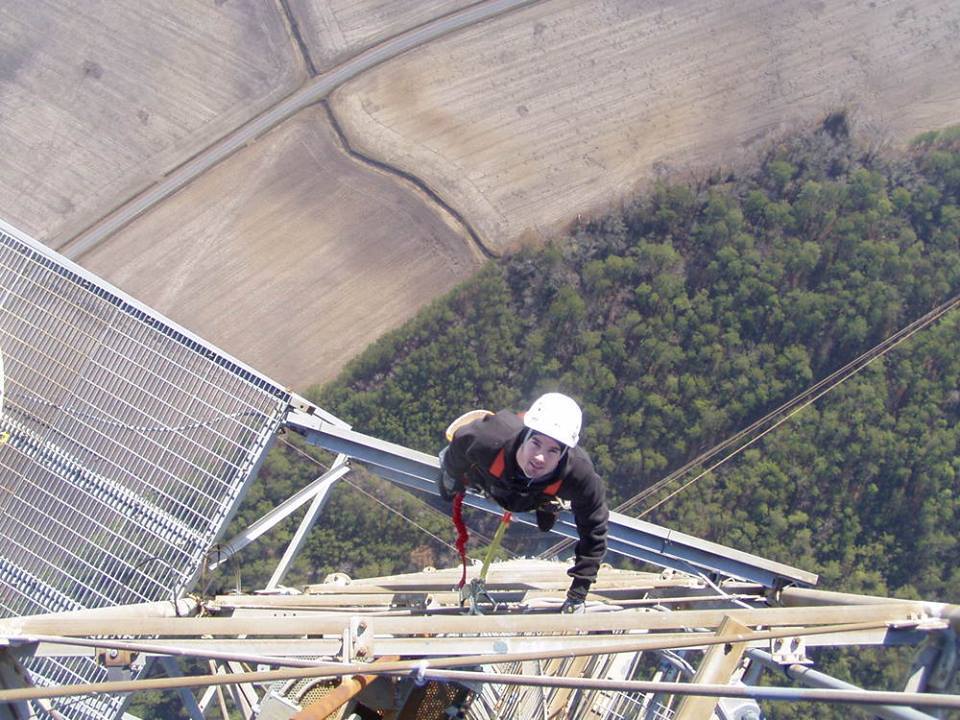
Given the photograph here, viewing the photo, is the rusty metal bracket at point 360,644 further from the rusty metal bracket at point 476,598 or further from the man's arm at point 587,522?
the man's arm at point 587,522

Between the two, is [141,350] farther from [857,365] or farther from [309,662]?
[857,365]

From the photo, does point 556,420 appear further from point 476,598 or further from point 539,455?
point 476,598

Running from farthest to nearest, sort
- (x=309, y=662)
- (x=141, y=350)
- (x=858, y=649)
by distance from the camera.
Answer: (x=858, y=649), (x=141, y=350), (x=309, y=662)

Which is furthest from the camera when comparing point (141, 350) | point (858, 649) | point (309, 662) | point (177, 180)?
point (177, 180)

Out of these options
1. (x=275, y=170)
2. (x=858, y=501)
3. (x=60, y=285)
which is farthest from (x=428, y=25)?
(x=858, y=501)

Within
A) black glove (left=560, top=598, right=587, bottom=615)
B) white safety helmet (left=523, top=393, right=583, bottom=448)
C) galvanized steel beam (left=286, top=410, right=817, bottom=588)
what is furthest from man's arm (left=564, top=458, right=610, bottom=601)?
galvanized steel beam (left=286, top=410, right=817, bottom=588)

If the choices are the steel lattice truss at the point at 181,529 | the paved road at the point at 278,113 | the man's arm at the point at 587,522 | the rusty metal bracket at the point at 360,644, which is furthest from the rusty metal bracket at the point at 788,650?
the paved road at the point at 278,113

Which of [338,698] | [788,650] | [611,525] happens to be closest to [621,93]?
[611,525]
